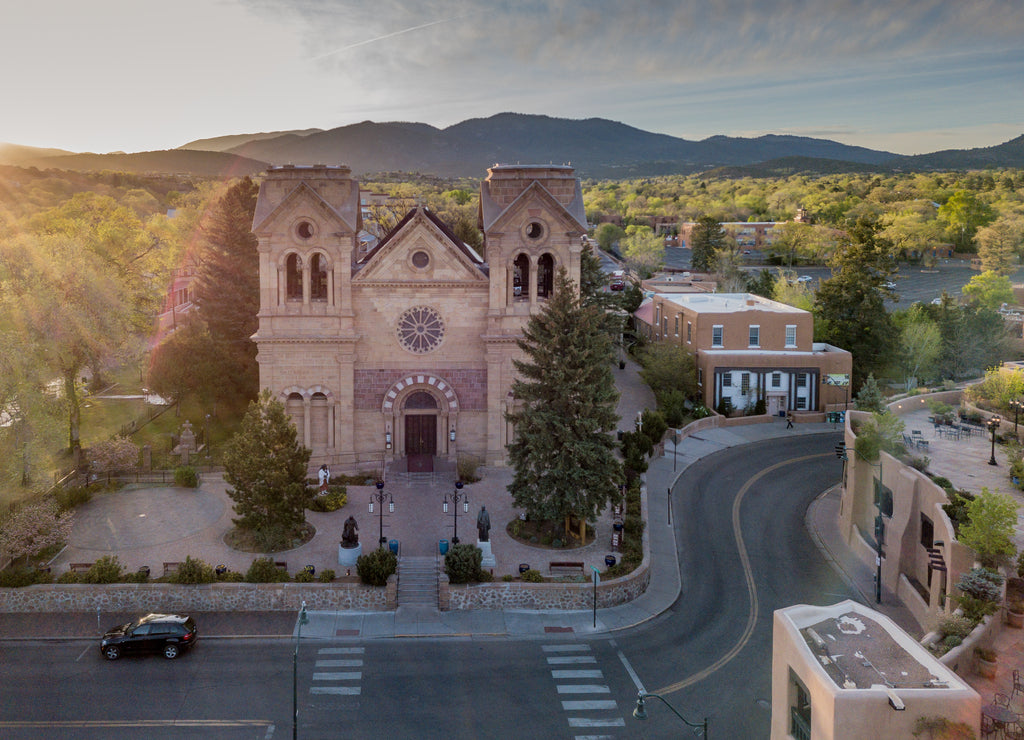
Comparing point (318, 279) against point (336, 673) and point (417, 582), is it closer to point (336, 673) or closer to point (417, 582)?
point (417, 582)

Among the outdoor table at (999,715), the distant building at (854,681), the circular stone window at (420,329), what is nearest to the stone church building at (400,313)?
the circular stone window at (420,329)

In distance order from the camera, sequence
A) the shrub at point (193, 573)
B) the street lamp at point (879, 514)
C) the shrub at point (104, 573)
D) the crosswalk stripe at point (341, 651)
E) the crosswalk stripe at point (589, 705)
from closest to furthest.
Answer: the crosswalk stripe at point (589, 705)
the crosswalk stripe at point (341, 651)
the shrub at point (104, 573)
the shrub at point (193, 573)
the street lamp at point (879, 514)

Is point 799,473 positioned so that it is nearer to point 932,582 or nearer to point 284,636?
point 932,582

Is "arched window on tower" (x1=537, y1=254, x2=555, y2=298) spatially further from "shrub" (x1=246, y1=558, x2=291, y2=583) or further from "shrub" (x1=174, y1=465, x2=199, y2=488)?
"shrub" (x1=246, y1=558, x2=291, y2=583)

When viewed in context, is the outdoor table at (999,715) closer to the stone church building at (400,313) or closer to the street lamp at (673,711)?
the street lamp at (673,711)

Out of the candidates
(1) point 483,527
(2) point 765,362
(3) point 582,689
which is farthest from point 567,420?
(2) point 765,362

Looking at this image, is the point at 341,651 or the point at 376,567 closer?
the point at 341,651
